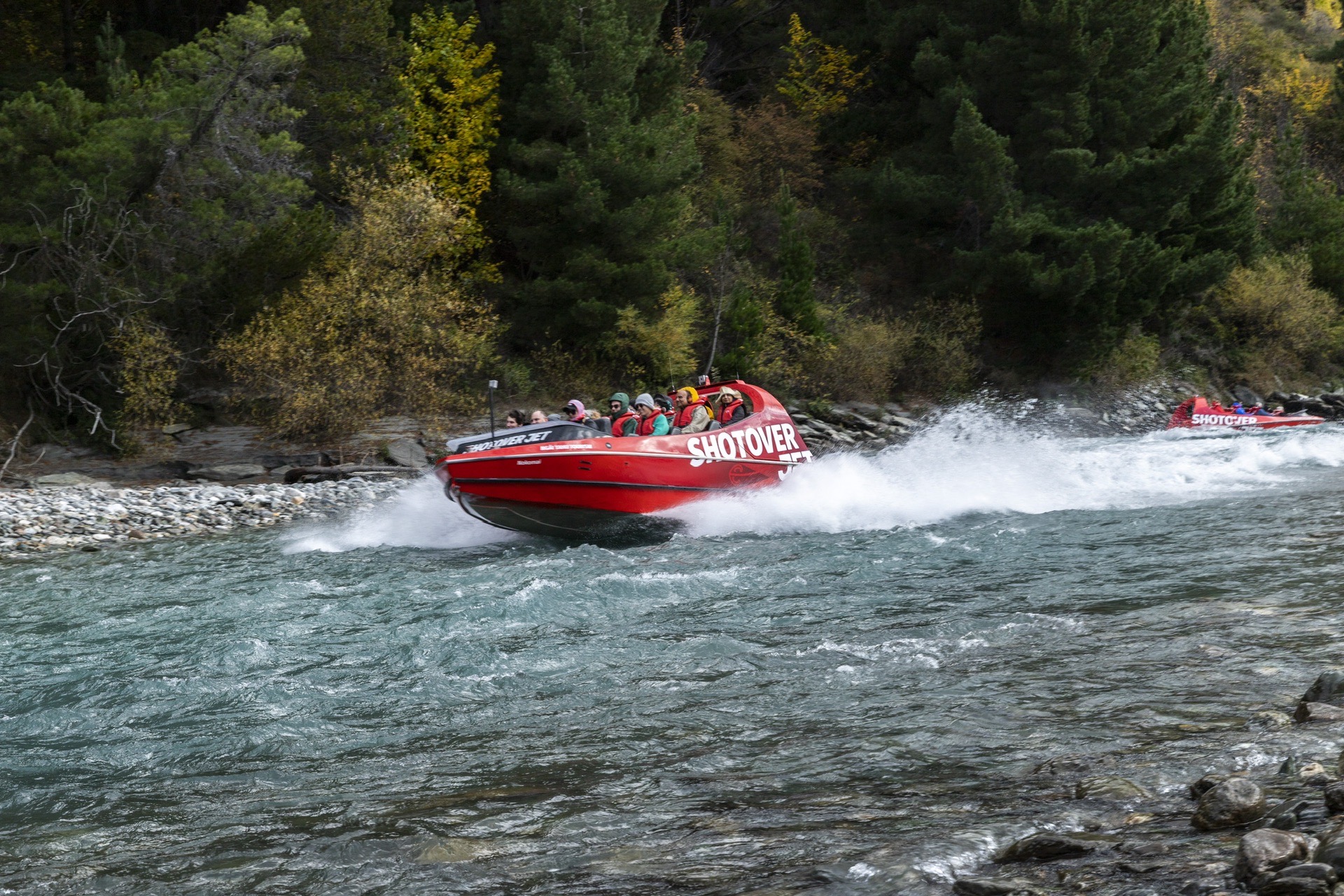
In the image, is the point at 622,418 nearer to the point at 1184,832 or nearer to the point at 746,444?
the point at 746,444

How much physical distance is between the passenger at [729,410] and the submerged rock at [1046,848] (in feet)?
36.2

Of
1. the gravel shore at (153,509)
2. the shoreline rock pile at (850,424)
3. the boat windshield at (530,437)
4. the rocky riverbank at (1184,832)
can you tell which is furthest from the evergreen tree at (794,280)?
the rocky riverbank at (1184,832)

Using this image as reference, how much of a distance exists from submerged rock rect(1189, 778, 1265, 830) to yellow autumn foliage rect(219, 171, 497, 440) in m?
19.9

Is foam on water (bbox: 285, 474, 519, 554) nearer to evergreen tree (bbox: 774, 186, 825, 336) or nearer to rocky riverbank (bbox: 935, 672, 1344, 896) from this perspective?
rocky riverbank (bbox: 935, 672, 1344, 896)

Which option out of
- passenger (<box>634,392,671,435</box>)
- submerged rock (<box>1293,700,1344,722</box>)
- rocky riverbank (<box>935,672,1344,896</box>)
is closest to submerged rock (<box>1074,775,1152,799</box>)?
rocky riverbank (<box>935,672,1344,896</box>)

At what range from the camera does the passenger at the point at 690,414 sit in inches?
559

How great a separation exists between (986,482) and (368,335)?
1286cm

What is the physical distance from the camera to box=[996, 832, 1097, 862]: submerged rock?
375 cm

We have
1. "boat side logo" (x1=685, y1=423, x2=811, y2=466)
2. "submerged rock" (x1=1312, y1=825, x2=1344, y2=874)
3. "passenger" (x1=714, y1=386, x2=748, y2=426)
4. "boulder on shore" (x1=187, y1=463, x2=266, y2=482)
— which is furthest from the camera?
"boulder on shore" (x1=187, y1=463, x2=266, y2=482)

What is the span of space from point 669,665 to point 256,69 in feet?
63.2

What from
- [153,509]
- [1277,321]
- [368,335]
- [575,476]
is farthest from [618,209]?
[1277,321]

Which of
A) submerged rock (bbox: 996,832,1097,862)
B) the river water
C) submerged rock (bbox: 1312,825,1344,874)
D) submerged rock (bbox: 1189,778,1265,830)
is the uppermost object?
submerged rock (bbox: 1312,825,1344,874)

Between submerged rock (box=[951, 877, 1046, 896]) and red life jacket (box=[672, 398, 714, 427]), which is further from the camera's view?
red life jacket (box=[672, 398, 714, 427])

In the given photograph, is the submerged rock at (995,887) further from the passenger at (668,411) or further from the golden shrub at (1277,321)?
the golden shrub at (1277,321)
